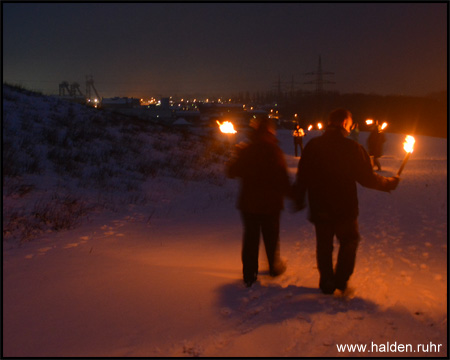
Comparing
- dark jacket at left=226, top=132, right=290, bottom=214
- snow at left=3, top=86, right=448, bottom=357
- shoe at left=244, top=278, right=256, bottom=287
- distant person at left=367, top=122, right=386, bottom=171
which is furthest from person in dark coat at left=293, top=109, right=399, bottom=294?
distant person at left=367, top=122, right=386, bottom=171

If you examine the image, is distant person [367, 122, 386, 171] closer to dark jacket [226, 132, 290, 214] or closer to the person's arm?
the person's arm

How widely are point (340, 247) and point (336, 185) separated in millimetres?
719

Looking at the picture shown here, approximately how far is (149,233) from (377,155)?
12536 mm

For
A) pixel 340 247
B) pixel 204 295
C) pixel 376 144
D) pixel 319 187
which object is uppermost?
pixel 319 187

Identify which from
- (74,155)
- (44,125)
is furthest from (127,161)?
(44,125)

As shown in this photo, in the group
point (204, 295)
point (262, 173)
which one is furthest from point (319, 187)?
point (204, 295)

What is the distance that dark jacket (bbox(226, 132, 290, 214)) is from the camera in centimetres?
432

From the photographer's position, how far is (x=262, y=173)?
171 inches

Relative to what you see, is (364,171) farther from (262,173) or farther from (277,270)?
(277,270)

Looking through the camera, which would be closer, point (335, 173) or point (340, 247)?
point (335, 173)

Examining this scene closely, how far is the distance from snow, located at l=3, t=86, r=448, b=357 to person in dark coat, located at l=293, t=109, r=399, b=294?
0.41 m

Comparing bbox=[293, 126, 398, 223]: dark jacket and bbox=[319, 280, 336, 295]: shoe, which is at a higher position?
bbox=[293, 126, 398, 223]: dark jacket

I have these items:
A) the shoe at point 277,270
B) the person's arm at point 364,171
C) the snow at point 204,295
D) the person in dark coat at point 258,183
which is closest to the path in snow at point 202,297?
the snow at point 204,295

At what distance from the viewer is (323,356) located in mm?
3107
